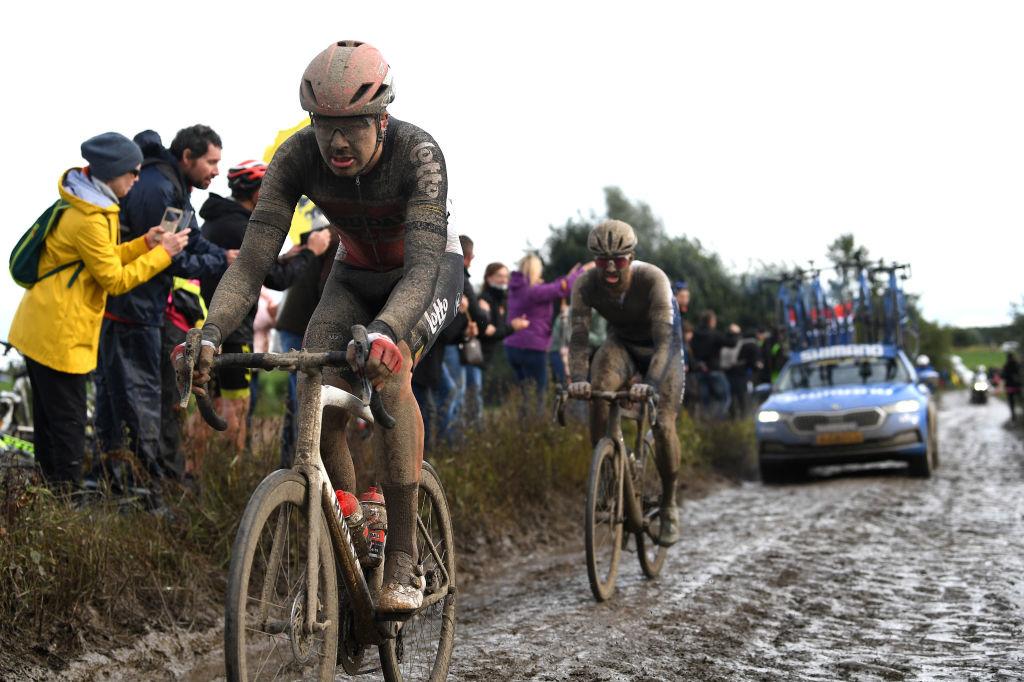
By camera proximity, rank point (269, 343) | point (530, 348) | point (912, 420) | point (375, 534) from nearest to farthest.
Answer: point (375, 534) → point (269, 343) → point (530, 348) → point (912, 420)

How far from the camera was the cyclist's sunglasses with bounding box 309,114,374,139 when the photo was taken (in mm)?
4375

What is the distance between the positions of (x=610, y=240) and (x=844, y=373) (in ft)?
31.5

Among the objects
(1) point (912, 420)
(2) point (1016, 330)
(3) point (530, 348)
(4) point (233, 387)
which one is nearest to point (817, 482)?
(1) point (912, 420)

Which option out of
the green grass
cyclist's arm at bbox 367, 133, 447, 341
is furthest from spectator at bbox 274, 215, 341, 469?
the green grass

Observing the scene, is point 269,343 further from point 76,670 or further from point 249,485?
point 76,670

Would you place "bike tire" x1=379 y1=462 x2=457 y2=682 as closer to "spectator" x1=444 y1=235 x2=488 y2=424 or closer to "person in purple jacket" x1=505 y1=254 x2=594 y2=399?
"spectator" x1=444 y1=235 x2=488 y2=424

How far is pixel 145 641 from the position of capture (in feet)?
18.5

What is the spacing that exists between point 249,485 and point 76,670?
6.56ft

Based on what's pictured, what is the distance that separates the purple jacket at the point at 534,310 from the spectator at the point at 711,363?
594cm

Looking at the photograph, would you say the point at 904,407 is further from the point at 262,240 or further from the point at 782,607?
the point at 262,240

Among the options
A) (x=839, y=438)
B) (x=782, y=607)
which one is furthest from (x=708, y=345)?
(x=782, y=607)

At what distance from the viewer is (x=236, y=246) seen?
26.7ft

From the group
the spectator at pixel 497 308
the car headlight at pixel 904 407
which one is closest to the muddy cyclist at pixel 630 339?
the spectator at pixel 497 308

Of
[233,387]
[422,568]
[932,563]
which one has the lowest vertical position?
[932,563]
